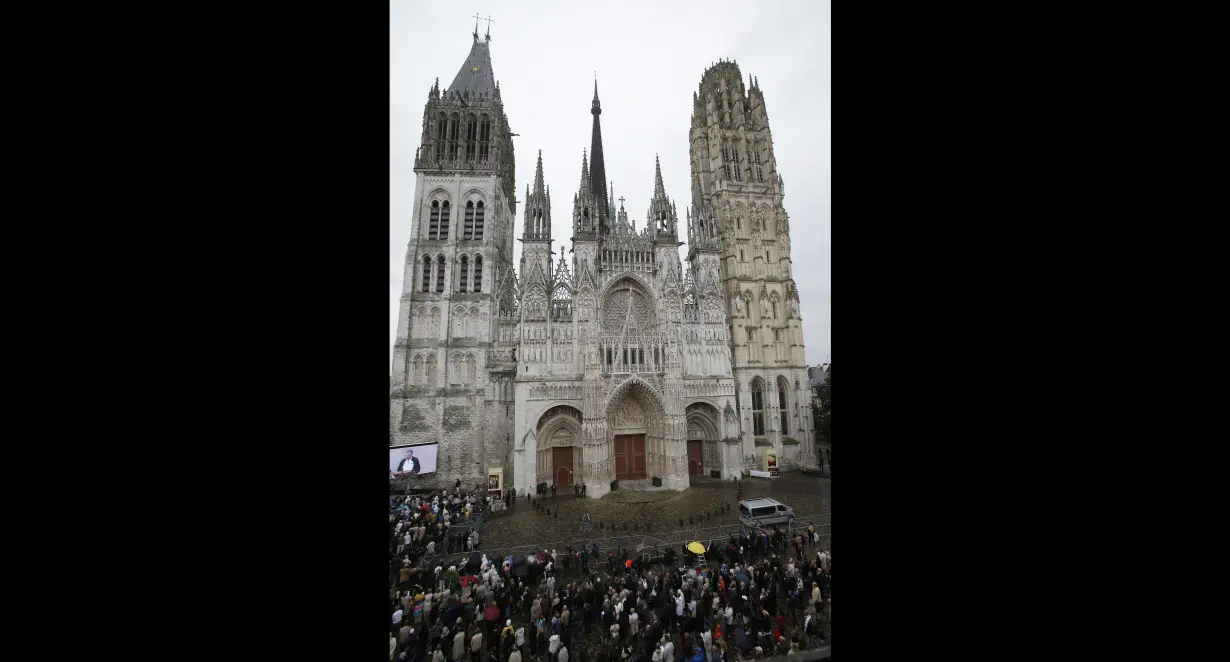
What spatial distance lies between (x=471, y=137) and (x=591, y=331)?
45.5 ft

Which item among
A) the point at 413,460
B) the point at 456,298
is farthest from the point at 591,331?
the point at 413,460

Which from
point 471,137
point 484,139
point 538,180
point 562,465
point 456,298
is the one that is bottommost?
point 562,465

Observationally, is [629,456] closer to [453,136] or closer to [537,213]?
[537,213]

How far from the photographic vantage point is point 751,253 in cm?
2564

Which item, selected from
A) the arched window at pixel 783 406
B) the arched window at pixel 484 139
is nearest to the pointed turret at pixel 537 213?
the arched window at pixel 484 139

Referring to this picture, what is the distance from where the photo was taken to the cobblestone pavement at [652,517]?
13.5 metres

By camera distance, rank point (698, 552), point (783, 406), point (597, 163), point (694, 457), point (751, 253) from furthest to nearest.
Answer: point (597, 163) → point (751, 253) → point (783, 406) → point (694, 457) → point (698, 552)

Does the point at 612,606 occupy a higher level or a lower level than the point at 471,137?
lower

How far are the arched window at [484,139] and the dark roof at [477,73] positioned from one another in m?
2.58

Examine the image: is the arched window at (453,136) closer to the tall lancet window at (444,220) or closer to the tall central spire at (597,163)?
the tall lancet window at (444,220)

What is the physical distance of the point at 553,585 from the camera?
9055 mm

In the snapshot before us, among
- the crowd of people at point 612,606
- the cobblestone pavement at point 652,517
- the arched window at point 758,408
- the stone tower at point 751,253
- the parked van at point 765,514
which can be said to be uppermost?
the stone tower at point 751,253

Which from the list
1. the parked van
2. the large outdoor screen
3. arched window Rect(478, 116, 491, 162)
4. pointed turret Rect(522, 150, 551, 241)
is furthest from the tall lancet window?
the parked van
